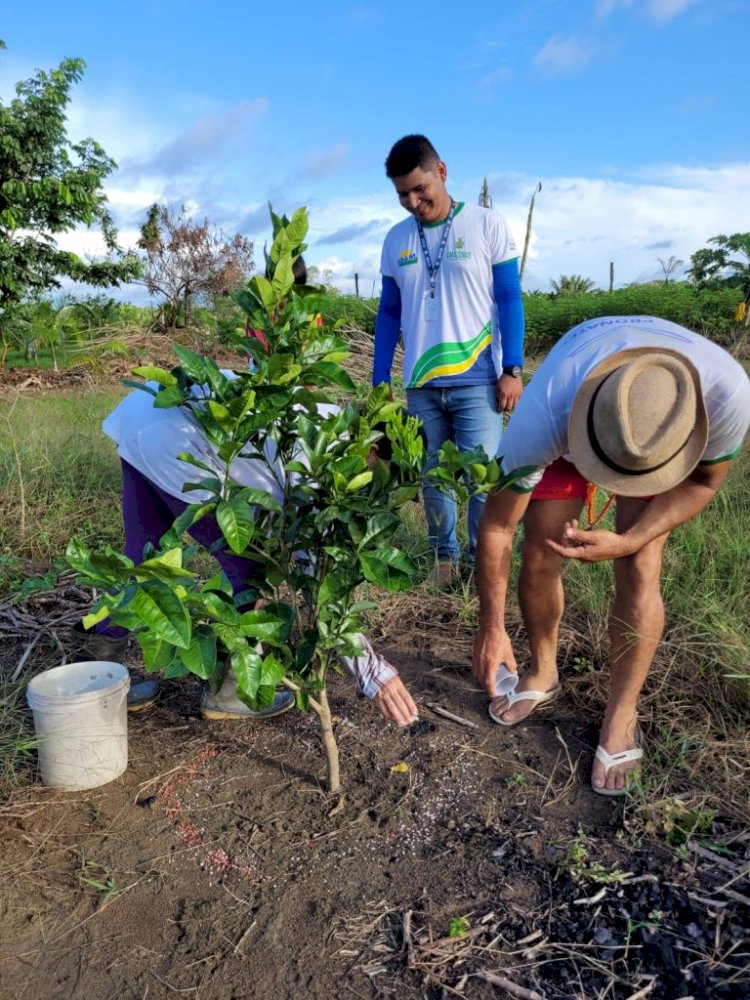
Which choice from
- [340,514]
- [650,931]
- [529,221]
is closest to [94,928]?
[340,514]

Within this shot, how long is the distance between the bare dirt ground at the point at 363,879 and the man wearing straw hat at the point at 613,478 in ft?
0.76

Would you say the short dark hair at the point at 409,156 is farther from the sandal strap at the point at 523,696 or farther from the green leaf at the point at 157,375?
the sandal strap at the point at 523,696

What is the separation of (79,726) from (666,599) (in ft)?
6.77

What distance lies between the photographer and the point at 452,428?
3441 mm

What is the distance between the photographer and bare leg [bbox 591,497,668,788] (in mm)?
2096

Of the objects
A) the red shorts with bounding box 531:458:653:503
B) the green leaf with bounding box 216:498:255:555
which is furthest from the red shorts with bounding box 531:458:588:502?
the green leaf with bounding box 216:498:255:555

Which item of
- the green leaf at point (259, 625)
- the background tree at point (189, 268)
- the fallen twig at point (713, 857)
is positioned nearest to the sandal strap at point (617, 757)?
the fallen twig at point (713, 857)

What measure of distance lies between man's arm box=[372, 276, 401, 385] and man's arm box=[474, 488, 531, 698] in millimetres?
1447

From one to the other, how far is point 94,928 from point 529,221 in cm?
1027

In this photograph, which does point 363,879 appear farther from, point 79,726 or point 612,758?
point 79,726

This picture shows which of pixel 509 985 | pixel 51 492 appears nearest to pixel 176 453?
pixel 509 985

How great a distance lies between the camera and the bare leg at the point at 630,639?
210 cm

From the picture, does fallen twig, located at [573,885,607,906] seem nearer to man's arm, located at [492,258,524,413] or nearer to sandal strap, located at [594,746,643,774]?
sandal strap, located at [594,746,643,774]

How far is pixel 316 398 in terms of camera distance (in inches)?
68.9
